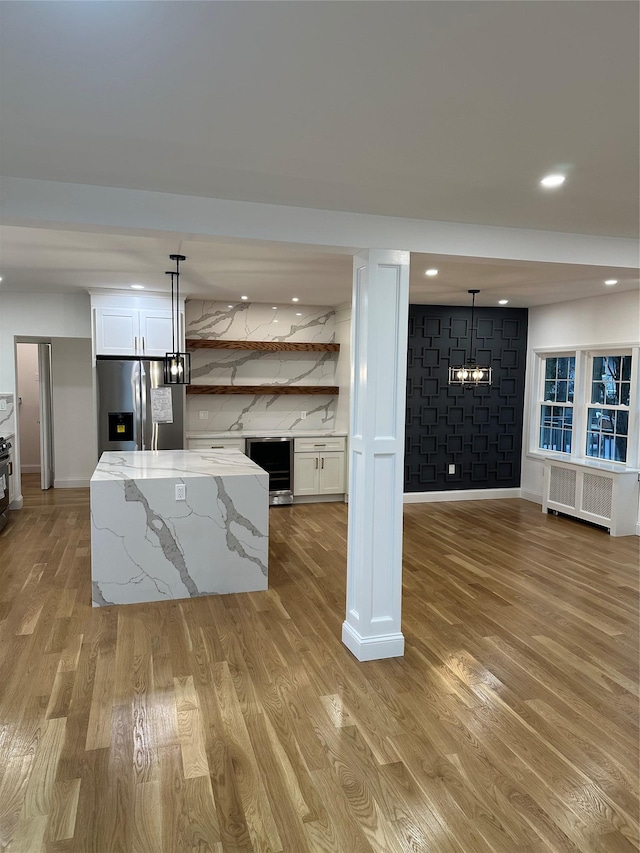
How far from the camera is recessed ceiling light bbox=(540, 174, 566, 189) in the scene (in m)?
2.46

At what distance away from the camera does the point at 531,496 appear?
759cm

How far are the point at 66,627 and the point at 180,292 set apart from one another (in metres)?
3.68

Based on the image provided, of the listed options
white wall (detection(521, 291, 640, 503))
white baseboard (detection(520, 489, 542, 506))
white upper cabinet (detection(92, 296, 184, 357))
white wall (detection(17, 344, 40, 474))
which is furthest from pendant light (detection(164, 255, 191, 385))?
white baseboard (detection(520, 489, 542, 506))

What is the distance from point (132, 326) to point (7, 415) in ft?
5.52

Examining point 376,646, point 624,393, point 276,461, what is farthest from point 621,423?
point 376,646

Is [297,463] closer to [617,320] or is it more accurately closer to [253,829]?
[617,320]

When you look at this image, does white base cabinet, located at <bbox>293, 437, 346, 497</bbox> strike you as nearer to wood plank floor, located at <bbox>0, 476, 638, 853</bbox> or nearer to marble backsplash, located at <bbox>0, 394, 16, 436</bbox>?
Answer: wood plank floor, located at <bbox>0, 476, 638, 853</bbox>

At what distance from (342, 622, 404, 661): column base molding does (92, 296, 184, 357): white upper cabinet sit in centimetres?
398

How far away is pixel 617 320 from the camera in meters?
6.09

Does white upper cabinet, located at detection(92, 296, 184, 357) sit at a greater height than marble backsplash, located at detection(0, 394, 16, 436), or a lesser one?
greater

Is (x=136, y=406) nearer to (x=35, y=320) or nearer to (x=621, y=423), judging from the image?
(x=35, y=320)

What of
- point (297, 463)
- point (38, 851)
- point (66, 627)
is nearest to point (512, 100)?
point (38, 851)

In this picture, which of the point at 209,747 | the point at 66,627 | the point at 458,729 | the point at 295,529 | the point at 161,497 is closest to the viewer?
the point at 209,747

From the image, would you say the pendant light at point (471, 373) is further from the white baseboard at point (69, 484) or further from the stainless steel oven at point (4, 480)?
the white baseboard at point (69, 484)
